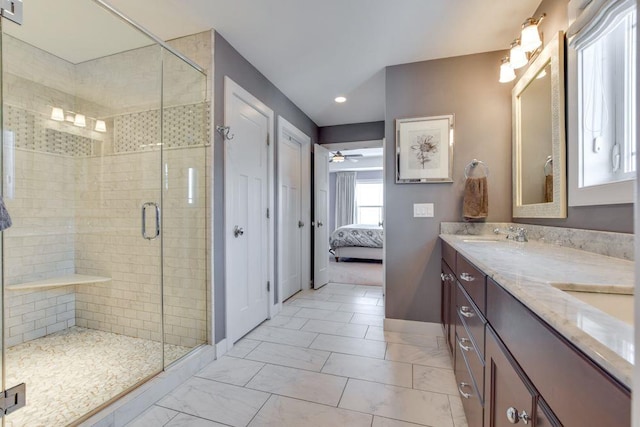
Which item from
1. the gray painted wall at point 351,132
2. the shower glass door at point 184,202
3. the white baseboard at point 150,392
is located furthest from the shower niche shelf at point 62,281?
the gray painted wall at point 351,132

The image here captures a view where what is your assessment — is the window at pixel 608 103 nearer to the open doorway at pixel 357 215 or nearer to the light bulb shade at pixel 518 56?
the light bulb shade at pixel 518 56

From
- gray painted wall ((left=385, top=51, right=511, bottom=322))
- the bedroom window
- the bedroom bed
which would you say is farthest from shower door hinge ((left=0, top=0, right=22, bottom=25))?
the bedroom window

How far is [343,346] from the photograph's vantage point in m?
2.30

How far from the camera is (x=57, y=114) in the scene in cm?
247

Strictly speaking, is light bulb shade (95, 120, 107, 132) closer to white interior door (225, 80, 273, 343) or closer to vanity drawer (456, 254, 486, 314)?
white interior door (225, 80, 273, 343)

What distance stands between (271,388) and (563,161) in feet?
7.09

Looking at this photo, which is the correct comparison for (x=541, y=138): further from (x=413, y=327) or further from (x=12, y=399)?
(x=12, y=399)

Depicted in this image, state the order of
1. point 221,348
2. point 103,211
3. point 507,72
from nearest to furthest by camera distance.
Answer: point 507,72
point 221,348
point 103,211

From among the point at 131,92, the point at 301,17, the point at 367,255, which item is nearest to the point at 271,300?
the point at 131,92

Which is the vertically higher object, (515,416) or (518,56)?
(518,56)

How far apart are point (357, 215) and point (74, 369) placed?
7415 mm

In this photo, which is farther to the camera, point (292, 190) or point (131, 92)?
point (292, 190)

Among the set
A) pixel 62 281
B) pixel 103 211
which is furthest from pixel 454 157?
pixel 62 281

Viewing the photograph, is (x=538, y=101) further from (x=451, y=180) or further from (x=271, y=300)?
(x=271, y=300)
